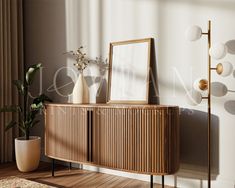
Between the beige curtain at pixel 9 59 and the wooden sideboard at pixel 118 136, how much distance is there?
0.78 meters

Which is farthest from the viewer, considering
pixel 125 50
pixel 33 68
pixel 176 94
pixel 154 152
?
pixel 33 68

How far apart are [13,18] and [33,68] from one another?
2.66 ft

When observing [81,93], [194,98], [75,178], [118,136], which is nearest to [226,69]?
[194,98]

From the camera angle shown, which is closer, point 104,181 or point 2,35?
point 104,181

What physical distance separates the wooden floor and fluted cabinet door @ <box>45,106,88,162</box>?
8.1 inches

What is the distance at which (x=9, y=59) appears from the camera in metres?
3.20

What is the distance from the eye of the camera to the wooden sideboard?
211 centimetres

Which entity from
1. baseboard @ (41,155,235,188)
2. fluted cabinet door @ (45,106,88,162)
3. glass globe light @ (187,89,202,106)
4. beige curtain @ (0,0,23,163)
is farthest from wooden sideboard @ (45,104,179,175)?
beige curtain @ (0,0,23,163)

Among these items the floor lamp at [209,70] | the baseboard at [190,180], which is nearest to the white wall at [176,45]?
the baseboard at [190,180]

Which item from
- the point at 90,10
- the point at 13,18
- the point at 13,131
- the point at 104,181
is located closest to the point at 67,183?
the point at 104,181

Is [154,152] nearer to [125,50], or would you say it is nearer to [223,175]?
[223,175]

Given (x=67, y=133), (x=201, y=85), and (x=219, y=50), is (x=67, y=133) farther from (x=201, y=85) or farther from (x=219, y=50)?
(x=219, y=50)

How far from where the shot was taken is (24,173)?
2803 mm

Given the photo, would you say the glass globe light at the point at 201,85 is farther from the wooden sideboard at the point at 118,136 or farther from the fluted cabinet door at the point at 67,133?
the fluted cabinet door at the point at 67,133
